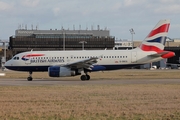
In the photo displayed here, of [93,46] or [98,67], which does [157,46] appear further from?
[93,46]

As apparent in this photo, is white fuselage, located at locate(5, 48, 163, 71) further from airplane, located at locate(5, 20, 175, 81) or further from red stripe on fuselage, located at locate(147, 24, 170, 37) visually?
red stripe on fuselage, located at locate(147, 24, 170, 37)

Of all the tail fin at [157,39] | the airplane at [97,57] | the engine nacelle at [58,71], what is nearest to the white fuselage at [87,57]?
the airplane at [97,57]

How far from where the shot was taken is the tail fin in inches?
1681

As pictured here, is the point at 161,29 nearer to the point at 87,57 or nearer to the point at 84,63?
the point at 87,57

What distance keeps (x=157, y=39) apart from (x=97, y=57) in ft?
22.3

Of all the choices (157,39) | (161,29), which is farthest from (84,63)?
(161,29)

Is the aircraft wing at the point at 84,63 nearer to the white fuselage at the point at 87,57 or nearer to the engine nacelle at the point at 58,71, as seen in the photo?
the engine nacelle at the point at 58,71

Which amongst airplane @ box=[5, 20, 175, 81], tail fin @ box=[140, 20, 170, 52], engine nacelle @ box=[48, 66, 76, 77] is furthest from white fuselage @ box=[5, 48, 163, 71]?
engine nacelle @ box=[48, 66, 76, 77]

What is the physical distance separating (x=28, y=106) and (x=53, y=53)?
2600 cm

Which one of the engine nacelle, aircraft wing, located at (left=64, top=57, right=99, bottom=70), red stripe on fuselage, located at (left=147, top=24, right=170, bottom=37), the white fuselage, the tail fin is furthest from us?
red stripe on fuselage, located at (left=147, top=24, right=170, bottom=37)

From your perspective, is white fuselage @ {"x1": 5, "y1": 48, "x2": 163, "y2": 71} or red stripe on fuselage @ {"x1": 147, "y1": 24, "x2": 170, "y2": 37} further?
red stripe on fuselage @ {"x1": 147, "y1": 24, "x2": 170, "y2": 37}

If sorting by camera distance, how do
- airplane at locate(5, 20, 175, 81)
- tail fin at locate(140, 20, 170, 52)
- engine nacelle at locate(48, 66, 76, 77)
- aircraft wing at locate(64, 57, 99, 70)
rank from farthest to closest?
tail fin at locate(140, 20, 170, 52), airplane at locate(5, 20, 175, 81), aircraft wing at locate(64, 57, 99, 70), engine nacelle at locate(48, 66, 76, 77)

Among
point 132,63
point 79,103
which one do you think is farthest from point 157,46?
point 79,103

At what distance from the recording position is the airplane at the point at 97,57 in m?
41.1
